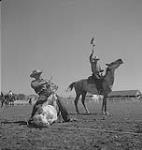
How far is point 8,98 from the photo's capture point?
34375 millimetres

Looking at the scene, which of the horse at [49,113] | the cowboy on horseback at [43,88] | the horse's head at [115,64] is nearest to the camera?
the horse at [49,113]

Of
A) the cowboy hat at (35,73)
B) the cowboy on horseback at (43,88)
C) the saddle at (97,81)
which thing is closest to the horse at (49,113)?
the cowboy on horseback at (43,88)

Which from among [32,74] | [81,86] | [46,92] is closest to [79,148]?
[46,92]

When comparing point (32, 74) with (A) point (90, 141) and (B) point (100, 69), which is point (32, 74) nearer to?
(A) point (90, 141)

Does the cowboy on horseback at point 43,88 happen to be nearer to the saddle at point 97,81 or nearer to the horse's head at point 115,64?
the saddle at point 97,81

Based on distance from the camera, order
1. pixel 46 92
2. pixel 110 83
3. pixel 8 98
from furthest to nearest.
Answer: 1. pixel 8 98
2. pixel 110 83
3. pixel 46 92

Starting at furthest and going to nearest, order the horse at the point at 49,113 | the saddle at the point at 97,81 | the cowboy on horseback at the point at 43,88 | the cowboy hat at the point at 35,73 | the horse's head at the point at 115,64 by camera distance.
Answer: the saddle at the point at 97,81 < the horse's head at the point at 115,64 < the cowboy hat at the point at 35,73 < the cowboy on horseback at the point at 43,88 < the horse at the point at 49,113

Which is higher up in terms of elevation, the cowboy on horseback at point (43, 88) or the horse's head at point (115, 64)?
the horse's head at point (115, 64)

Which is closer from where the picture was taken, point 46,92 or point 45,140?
point 45,140

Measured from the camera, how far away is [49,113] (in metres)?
8.64

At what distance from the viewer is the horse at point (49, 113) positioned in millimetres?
8070

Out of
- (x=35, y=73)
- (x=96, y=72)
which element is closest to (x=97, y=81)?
(x=96, y=72)

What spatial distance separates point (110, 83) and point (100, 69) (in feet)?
3.95

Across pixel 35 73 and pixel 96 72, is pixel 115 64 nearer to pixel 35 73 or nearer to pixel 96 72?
pixel 96 72
